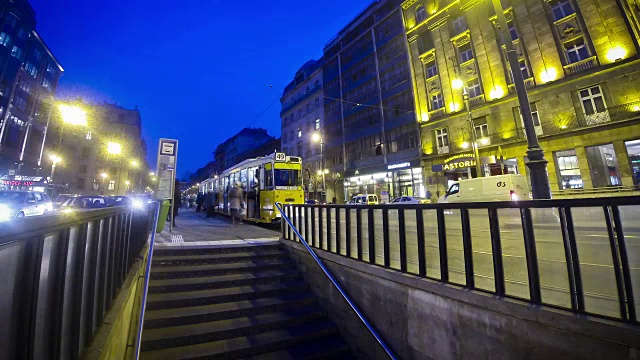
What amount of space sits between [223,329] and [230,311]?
17.0 inches

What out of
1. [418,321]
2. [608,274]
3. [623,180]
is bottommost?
[418,321]

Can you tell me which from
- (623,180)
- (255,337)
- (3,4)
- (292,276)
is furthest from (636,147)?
(3,4)

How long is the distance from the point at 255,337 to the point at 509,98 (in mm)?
27161

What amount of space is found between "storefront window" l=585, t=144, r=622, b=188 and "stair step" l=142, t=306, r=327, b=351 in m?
23.6

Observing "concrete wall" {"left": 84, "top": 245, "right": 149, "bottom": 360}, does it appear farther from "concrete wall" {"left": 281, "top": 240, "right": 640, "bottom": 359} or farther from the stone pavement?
"concrete wall" {"left": 281, "top": 240, "right": 640, "bottom": 359}

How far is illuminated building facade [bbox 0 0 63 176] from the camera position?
32375 mm

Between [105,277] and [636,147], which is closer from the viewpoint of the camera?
[105,277]

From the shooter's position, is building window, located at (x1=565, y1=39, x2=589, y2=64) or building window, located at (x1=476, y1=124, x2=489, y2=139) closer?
building window, located at (x1=565, y1=39, x2=589, y2=64)

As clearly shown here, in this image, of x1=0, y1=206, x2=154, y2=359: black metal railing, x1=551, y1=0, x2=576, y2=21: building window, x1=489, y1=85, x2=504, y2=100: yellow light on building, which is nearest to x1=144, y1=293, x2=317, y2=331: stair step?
x1=0, y1=206, x2=154, y2=359: black metal railing

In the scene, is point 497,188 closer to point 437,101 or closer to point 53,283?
point 53,283

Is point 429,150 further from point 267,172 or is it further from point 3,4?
point 3,4

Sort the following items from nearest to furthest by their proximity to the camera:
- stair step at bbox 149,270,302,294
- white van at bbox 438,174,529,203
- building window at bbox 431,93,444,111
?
stair step at bbox 149,270,302,294
white van at bbox 438,174,529,203
building window at bbox 431,93,444,111

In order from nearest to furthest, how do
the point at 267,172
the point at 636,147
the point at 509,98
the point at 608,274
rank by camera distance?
the point at 608,274
the point at 267,172
the point at 636,147
the point at 509,98

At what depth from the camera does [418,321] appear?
3.75m
